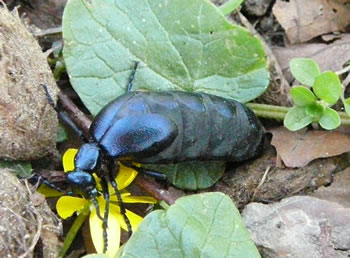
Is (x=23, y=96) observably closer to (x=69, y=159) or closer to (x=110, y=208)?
(x=69, y=159)

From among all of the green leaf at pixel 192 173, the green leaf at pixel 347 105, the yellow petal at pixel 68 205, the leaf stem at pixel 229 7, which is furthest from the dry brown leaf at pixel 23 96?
the green leaf at pixel 347 105

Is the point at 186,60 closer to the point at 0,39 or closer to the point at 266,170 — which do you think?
the point at 266,170

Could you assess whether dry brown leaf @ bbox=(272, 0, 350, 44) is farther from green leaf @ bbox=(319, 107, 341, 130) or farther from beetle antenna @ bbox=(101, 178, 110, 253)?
beetle antenna @ bbox=(101, 178, 110, 253)

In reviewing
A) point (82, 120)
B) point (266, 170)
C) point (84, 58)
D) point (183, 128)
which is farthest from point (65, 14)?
point (266, 170)

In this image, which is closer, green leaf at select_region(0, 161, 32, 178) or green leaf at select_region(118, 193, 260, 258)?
green leaf at select_region(118, 193, 260, 258)

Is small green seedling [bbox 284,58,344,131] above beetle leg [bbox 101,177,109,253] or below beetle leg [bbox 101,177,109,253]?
below

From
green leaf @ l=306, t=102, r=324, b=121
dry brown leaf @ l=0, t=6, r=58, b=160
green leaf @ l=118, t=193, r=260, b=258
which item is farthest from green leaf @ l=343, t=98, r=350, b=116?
dry brown leaf @ l=0, t=6, r=58, b=160

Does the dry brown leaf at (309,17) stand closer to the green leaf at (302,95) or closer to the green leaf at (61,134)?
the green leaf at (302,95)

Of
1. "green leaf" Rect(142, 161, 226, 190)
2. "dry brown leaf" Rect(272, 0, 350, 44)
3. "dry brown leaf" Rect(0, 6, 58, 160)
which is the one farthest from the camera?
"dry brown leaf" Rect(272, 0, 350, 44)
